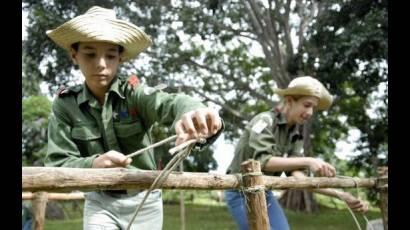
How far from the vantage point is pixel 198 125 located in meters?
1.51

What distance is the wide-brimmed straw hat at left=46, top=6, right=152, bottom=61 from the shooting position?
2.04 m

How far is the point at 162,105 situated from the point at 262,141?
3.91 feet

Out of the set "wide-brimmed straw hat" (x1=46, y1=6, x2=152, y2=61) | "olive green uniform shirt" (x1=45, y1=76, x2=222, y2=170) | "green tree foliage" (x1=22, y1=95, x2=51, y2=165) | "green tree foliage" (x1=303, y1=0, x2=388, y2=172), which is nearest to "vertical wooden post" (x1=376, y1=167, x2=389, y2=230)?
"olive green uniform shirt" (x1=45, y1=76, x2=222, y2=170)

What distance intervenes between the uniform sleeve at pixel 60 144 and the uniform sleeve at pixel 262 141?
1217mm

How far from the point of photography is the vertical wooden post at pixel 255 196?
210 centimetres

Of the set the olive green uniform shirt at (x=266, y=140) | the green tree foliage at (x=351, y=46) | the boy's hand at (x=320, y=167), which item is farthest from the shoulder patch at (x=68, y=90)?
the green tree foliage at (x=351, y=46)

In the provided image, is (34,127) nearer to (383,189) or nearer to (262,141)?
(383,189)

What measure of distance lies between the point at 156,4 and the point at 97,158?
34.4 feet

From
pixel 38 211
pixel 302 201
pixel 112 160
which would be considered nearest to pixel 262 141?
pixel 112 160

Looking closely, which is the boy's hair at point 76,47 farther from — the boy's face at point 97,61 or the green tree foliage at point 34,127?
the green tree foliage at point 34,127

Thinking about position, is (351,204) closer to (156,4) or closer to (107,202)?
(107,202)
